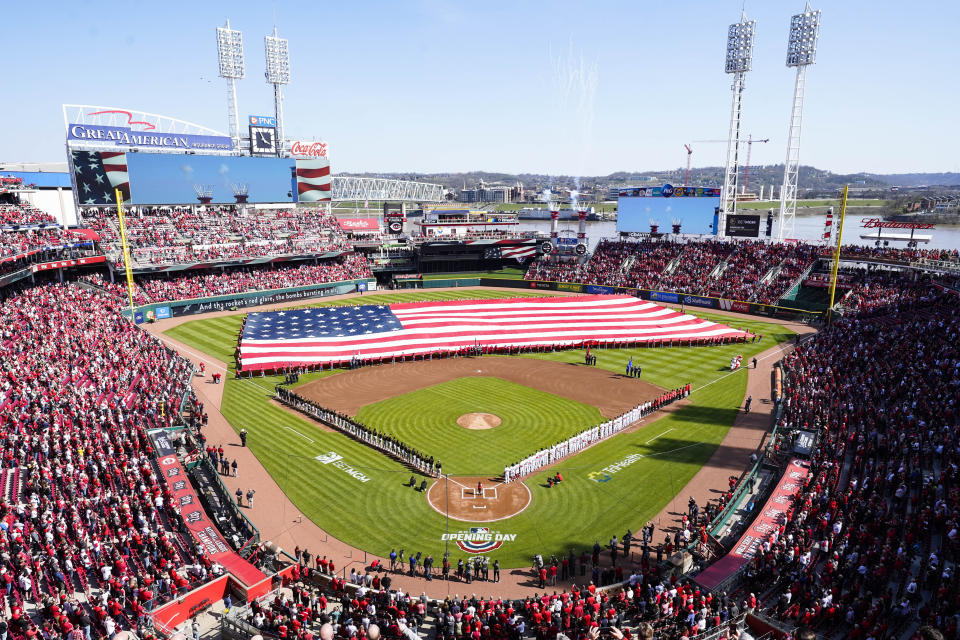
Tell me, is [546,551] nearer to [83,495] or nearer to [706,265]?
[83,495]

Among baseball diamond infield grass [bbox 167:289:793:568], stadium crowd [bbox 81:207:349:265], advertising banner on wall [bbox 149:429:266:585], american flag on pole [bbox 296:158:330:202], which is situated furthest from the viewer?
american flag on pole [bbox 296:158:330:202]

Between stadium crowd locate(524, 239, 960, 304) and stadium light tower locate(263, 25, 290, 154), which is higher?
stadium light tower locate(263, 25, 290, 154)

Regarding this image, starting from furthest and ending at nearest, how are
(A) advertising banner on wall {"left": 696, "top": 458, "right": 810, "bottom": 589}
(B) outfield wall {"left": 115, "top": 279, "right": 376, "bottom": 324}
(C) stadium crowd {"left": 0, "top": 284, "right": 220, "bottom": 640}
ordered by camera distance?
1. (B) outfield wall {"left": 115, "top": 279, "right": 376, "bottom": 324}
2. (A) advertising banner on wall {"left": 696, "top": 458, "right": 810, "bottom": 589}
3. (C) stadium crowd {"left": 0, "top": 284, "right": 220, "bottom": 640}

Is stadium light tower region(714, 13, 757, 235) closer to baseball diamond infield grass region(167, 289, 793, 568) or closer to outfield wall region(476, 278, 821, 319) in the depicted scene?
outfield wall region(476, 278, 821, 319)

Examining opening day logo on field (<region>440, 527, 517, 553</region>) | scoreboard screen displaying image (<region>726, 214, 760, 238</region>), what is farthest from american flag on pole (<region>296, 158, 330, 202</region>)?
opening day logo on field (<region>440, 527, 517, 553</region>)

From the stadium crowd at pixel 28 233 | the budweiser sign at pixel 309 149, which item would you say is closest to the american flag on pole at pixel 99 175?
the stadium crowd at pixel 28 233

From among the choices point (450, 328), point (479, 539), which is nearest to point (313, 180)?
point (450, 328)
